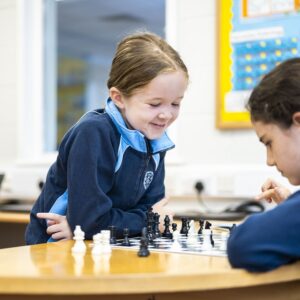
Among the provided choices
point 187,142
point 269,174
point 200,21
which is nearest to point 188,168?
point 187,142

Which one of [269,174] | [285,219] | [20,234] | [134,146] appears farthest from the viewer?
[20,234]

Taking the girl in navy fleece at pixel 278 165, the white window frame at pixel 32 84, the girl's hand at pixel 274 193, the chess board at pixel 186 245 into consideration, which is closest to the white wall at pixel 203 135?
the white window frame at pixel 32 84

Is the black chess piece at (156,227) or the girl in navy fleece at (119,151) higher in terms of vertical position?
the girl in navy fleece at (119,151)

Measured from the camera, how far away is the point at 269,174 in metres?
3.35

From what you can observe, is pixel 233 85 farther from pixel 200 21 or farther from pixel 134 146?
pixel 134 146

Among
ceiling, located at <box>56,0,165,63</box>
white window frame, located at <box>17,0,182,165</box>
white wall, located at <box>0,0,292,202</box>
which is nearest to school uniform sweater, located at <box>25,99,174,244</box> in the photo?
white wall, located at <box>0,0,292,202</box>

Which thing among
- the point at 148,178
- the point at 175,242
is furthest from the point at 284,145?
the point at 148,178

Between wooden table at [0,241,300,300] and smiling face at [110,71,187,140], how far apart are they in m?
0.56

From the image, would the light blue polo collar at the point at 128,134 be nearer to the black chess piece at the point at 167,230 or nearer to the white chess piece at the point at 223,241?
the black chess piece at the point at 167,230

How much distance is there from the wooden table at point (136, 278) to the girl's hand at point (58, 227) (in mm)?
364

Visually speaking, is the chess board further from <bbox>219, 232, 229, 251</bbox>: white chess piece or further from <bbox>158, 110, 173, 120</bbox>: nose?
<bbox>158, 110, 173, 120</bbox>: nose

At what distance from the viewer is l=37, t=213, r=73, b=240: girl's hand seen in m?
1.83

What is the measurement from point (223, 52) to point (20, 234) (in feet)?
5.84

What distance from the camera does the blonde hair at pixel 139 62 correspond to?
1.86 metres
